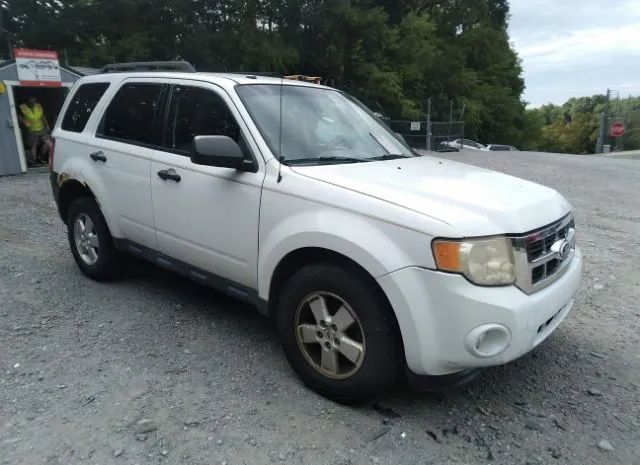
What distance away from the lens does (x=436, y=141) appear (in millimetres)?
21984

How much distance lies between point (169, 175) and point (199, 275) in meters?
0.75

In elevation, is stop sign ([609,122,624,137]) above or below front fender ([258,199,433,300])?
above

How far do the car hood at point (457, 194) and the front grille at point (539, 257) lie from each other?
5 centimetres

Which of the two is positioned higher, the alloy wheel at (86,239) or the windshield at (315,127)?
the windshield at (315,127)

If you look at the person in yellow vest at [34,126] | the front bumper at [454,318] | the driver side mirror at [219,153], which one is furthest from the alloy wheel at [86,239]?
the person in yellow vest at [34,126]

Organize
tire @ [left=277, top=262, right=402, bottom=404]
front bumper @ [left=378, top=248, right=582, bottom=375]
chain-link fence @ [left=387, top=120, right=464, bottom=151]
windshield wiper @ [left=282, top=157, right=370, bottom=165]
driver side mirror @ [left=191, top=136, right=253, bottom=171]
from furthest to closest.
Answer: chain-link fence @ [left=387, top=120, right=464, bottom=151] < windshield wiper @ [left=282, top=157, right=370, bottom=165] < driver side mirror @ [left=191, top=136, right=253, bottom=171] < tire @ [left=277, top=262, right=402, bottom=404] < front bumper @ [left=378, top=248, right=582, bottom=375]

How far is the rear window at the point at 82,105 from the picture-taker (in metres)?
4.68

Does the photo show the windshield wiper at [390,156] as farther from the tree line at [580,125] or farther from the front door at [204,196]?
the tree line at [580,125]

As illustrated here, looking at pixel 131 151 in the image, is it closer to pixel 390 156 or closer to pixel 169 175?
pixel 169 175

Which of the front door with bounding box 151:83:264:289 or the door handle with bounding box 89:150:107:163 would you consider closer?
the front door with bounding box 151:83:264:289

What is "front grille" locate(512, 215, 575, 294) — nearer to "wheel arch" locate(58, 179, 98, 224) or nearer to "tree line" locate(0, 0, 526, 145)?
"wheel arch" locate(58, 179, 98, 224)

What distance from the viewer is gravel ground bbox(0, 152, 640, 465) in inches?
102

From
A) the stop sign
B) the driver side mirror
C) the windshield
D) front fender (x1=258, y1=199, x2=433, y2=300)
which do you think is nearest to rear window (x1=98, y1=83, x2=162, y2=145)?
the windshield

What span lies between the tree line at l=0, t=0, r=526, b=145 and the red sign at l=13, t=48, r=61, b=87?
3.98m
